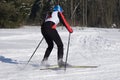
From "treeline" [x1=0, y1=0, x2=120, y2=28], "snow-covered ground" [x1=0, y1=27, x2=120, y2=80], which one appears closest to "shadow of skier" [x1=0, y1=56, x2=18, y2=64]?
"snow-covered ground" [x1=0, y1=27, x2=120, y2=80]

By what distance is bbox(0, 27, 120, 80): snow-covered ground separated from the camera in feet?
29.0

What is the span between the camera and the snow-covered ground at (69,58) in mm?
8852

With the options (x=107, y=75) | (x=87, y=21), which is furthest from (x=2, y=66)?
(x=87, y=21)

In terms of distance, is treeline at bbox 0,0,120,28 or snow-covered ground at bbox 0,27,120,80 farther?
treeline at bbox 0,0,120,28

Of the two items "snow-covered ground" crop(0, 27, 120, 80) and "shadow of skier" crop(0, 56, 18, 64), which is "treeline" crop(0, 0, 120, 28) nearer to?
"snow-covered ground" crop(0, 27, 120, 80)

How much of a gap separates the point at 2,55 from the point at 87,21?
84.7ft

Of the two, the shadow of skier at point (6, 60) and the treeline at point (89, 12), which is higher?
the shadow of skier at point (6, 60)

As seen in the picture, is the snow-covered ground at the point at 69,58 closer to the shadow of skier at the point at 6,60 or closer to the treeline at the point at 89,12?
the shadow of skier at the point at 6,60

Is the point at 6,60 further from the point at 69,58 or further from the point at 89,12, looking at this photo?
the point at 89,12

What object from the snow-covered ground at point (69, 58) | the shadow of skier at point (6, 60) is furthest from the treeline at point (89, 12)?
the shadow of skier at point (6, 60)

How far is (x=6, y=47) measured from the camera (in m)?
14.4

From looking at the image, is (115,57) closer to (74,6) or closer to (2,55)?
(2,55)

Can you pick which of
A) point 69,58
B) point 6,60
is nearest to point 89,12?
point 69,58

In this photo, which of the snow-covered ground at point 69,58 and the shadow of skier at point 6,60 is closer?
the snow-covered ground at point 69,58
